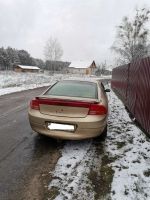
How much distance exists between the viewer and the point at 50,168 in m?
3.06

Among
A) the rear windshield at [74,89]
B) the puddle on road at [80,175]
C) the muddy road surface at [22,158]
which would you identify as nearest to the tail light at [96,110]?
the rear windshield at [74,89]

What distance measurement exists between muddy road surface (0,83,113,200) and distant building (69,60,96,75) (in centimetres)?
7291

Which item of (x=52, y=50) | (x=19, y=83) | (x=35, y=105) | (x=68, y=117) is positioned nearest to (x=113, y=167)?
(x=68, y=117)

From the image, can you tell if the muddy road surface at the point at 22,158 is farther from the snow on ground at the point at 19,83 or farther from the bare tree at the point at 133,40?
the bare tree at the point at 133,40

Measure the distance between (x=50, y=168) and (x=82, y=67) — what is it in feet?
247

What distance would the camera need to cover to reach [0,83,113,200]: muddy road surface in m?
2.45

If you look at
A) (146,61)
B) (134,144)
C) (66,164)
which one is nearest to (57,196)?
(66,164)

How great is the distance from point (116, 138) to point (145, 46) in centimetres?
2606

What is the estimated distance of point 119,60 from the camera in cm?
2939

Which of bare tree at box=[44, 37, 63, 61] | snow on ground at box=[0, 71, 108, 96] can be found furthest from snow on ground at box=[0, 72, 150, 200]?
bare tree at box=[44, 37, 63, 61]

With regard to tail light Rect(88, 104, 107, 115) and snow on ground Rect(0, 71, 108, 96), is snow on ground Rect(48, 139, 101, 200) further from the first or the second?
snow on ground Rect(0, 71, 108, 96)

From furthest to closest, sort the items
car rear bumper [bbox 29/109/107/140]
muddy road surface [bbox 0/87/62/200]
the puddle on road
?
car rear bumper [bbox 29/109/107/140] → muddy road surface [bbox 0/87/62/200] → the puddle on road

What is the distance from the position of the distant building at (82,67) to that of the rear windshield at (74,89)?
71936mm

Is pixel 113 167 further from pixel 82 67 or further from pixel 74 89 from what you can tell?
pixel 82 67
